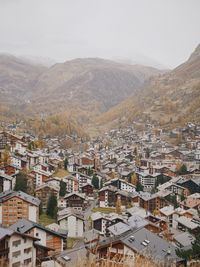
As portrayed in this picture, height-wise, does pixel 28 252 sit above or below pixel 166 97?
below

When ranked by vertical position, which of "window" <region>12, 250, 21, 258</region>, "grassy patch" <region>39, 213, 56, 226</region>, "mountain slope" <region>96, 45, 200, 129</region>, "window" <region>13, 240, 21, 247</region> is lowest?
"grassy patch" <region>39, 213, 56, 226</region>

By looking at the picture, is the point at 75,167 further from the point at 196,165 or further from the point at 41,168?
the point at 196,165

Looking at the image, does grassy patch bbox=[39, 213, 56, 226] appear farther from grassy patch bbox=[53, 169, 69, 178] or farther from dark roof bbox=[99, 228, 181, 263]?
grassy patch bbox=[53, 169, 69, 178]

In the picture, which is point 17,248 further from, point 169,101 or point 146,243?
point 169,101

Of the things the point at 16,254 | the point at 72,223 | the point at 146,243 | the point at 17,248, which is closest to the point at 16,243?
the point at 17,248

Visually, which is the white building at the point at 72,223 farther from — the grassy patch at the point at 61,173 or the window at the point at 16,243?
the grassy patch at the point at 61,173

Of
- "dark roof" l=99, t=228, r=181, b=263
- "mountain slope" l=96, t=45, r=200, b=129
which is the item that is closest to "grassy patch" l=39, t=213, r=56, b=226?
"dark roof" l=99, t=228, r=181, b=263

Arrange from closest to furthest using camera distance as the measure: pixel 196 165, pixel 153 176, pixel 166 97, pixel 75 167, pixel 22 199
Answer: pixel 22 199 → pixel 153 176 → pixel 75 167 → pixel 196 165 → pixel 166 97

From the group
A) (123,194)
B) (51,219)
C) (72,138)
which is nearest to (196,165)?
(123,194)

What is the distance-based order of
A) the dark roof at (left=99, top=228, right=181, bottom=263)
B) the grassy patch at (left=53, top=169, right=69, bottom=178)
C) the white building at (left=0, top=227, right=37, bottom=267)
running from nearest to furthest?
1. the white building at (left=0, top=227, right=37, bottom=267)
2. the dark roof at (left=99, top=228, right=181, bottom=263)
3. the grassy patch at (left=53, top=169, right=69, bottom=178)
